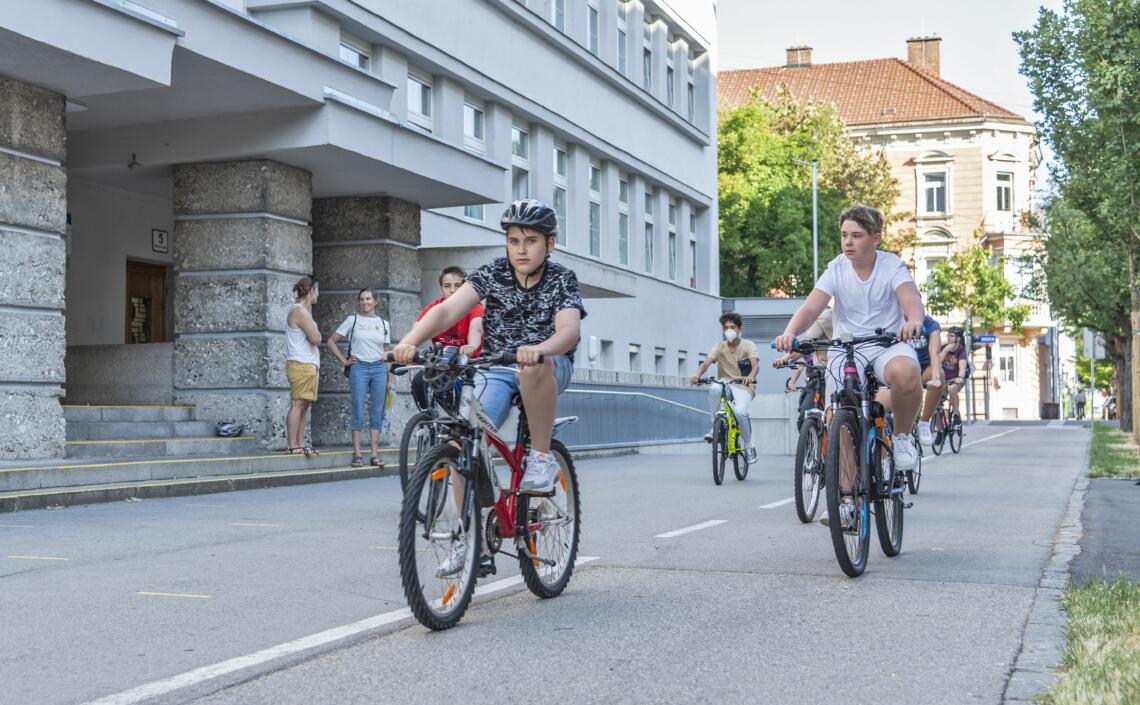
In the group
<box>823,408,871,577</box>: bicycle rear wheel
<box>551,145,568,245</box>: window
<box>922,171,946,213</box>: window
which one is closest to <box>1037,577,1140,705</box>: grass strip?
<box>823,408,871,577</box>: bicycle rear wheel

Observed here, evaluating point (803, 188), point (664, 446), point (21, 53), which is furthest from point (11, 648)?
point (803, 188)

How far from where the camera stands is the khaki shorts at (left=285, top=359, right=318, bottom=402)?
15.2 metres

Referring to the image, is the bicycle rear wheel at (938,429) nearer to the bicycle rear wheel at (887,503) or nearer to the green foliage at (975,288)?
the bicycle rear wheel at (887,503)

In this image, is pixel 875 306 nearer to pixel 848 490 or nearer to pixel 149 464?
pixel 848 490

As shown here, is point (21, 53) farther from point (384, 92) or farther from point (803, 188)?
point (803, 188)

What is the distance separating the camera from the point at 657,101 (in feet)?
129

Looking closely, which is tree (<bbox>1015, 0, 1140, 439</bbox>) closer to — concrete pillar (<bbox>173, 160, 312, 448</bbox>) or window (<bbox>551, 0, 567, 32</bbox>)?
concrete pillar (<bbox>173, 160, 312, 448</bbox>)

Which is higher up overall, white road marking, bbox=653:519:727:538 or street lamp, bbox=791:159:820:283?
street lamp, bbox=791:159:820:283

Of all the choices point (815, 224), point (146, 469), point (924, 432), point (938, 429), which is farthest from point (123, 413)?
point (815, 224)

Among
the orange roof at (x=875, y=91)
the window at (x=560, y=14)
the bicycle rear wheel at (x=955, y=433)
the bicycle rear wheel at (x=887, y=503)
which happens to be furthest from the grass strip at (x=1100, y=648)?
the orange roof at (x=875, y=91)

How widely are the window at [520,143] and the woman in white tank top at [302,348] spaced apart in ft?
50.0

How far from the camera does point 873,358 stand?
787cm

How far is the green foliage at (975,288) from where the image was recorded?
66.8m

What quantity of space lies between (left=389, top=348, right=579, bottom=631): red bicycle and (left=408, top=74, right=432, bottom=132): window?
63.9 feet
